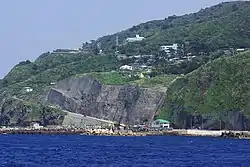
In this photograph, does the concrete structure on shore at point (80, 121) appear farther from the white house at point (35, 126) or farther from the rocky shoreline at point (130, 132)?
the white house at point (35, 126)

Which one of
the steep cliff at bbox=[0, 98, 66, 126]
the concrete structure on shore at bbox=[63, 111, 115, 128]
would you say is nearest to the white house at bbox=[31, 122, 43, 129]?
the steep cliff at bbox=[0, 98, 66, 126]

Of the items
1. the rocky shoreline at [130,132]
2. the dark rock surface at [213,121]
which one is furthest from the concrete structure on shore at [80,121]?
the dark rock surface at [213,121]

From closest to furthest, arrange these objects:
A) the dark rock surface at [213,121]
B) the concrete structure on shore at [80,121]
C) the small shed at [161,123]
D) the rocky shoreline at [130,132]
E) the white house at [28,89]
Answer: the rocky shoreline at [130,132], the dark rock surface at [213,121], the small shed at [161,123], the concrete structure on shore at [80,121], the white house at [28,89]

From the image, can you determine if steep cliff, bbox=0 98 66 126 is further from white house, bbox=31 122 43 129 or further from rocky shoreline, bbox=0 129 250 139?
rocky shoreline, bbox=0 129 250 139

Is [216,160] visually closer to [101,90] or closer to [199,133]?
[199,133]

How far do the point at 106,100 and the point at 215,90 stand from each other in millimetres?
30740

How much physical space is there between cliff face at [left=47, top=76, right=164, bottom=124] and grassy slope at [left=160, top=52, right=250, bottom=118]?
5.94 metres

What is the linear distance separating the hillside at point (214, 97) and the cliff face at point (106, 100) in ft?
19.5

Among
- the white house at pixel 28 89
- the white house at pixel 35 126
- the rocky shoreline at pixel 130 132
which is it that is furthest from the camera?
the white house at pixel 28 89

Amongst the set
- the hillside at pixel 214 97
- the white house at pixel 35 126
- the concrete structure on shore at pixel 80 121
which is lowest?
the white house at pixel 35 126

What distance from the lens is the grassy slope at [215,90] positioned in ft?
454

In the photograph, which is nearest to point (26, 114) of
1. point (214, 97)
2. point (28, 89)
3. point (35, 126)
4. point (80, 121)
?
point (35, 126)

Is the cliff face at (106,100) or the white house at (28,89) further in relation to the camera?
the white house at (28,89)

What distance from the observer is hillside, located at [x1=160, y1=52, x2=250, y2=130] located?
138 meters
